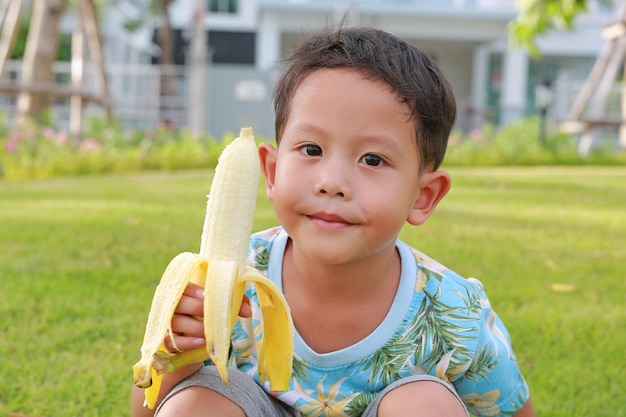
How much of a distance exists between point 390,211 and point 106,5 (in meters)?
21.7

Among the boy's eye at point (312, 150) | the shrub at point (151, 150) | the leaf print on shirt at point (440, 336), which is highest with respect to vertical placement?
the boy's eye at point (312, 150)

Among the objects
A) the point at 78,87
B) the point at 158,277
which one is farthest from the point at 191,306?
the point at 78,87

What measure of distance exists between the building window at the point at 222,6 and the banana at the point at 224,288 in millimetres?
22497

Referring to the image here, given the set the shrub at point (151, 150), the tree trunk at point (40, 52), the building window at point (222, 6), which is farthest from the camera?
the building window at point (222, 6)

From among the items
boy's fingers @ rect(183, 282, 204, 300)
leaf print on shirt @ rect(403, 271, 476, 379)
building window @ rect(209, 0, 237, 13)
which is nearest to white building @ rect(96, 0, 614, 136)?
building window @ rect(209, 0, 237, 13)

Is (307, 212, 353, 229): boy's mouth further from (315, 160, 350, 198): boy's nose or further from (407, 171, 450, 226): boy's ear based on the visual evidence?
(407, 171, 450, 226): boy's ear

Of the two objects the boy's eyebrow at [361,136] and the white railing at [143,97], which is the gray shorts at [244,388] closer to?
the boy's eyebrow at [361,136]

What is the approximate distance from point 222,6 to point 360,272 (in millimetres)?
22441

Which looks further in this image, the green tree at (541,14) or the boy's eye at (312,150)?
the green tree at (541,14)

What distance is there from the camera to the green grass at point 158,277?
2.27m

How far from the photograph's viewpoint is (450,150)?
10.4 meters

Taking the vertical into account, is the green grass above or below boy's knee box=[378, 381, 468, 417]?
below

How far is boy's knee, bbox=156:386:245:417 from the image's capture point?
5.11 feet

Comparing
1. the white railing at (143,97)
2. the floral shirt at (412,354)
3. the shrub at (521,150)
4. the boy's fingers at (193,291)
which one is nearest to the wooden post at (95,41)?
the shrub at (521,150)
